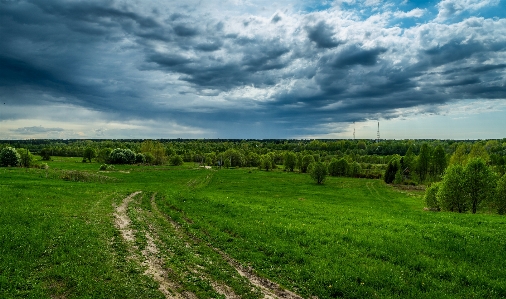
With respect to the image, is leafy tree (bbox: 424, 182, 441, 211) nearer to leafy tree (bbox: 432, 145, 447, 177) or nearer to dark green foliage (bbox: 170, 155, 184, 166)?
leafy tree (bbox: 432, 145, 447, 177)

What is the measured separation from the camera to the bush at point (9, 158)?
277ft

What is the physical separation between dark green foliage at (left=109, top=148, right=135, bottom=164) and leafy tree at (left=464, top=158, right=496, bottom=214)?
431ft

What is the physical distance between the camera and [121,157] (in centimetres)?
13500

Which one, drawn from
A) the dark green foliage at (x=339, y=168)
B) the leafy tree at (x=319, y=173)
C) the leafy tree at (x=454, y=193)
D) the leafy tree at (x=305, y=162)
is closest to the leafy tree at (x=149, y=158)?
the leafy tree at (x=305, y=162)

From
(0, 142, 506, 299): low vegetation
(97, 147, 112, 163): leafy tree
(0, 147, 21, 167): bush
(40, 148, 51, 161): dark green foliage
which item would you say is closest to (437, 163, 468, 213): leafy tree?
(0, 142, 506, 299): low vegetation

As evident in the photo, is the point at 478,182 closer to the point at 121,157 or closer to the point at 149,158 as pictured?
the point at 121,157

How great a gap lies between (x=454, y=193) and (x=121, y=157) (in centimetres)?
13043

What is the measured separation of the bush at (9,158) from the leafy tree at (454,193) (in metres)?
109

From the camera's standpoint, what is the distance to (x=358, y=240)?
18.3m

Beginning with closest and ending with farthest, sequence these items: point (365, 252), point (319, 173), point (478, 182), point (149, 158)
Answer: point (365, 252)
point (478, 182)
point (319, 173)
point (149, 158)

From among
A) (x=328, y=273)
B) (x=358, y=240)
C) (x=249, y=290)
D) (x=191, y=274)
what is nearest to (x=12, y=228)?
(x=191, y=274)

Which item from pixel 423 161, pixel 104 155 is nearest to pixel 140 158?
pixel 104 155

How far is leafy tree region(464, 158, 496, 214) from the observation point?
43.0 metres

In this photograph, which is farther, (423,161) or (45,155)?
(45,155)
